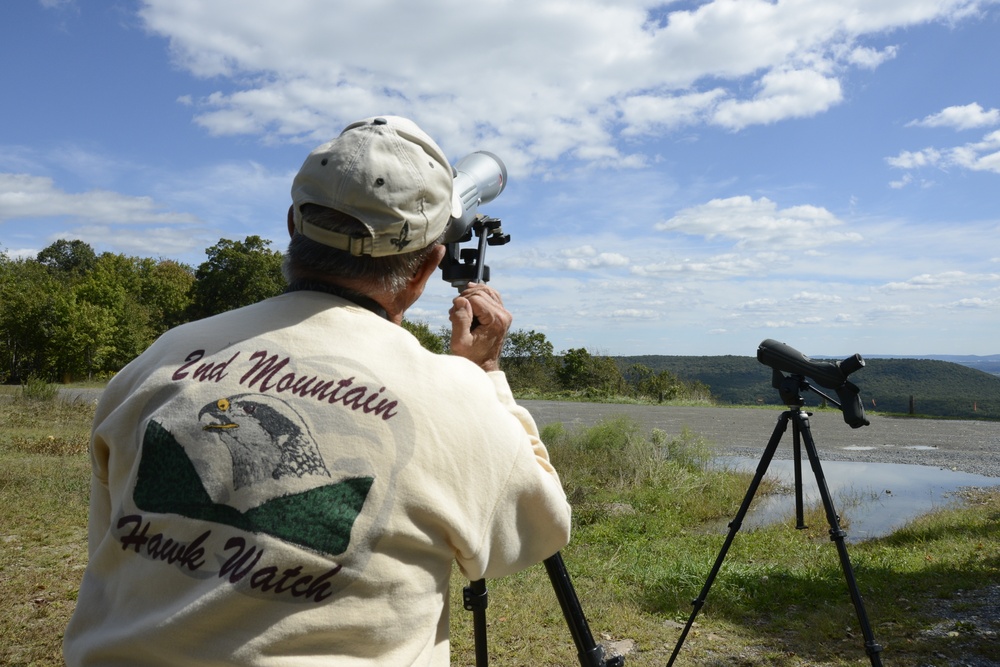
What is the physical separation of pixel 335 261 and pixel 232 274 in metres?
32.7

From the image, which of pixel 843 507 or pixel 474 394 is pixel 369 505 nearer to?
pixel 474 394

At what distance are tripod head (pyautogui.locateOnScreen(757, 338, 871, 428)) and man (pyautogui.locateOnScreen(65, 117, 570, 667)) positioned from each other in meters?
2.18

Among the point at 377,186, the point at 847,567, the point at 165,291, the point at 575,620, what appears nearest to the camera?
the point at 377,186

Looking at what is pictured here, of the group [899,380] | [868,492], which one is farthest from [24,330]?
[899,380]

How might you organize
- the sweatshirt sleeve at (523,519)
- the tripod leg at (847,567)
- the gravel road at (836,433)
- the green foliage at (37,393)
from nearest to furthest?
the sweatshirt sleeve at (523,519) → the tripod leg at (847,567) → the gravel road at (836,433) → the green foliage at (37,393)

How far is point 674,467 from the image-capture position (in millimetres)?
8883

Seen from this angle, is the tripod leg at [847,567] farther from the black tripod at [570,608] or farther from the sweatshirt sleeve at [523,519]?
the sweatshirt sleeve at [523,519]

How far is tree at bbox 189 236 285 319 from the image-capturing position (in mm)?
31234

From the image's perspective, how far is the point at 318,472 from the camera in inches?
42.0

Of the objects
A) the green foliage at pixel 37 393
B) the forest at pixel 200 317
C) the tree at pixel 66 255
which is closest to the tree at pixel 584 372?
the forest at pixel 200 317

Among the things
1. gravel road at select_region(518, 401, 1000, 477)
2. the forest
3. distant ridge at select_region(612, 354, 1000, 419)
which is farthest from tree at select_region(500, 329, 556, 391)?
distant ridge at select_region(612, 354, 1000, 419)

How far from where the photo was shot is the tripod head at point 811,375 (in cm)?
301

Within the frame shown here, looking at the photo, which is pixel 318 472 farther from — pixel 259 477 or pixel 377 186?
pixel 377 186

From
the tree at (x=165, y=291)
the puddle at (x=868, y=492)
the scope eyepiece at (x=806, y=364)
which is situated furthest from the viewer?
the tree at (x=165, y=291)
